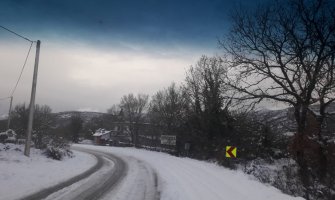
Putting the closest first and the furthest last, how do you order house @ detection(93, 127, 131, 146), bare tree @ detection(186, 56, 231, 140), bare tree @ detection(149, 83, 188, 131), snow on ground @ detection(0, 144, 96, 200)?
snow on ground @ detection(0, 144, 96, 200) < bare tree @ detection(186, 56, 231, 140) < bare tree @ detection(149, 83, 188, 131) < house @ detection(93, 127, 131, 146)

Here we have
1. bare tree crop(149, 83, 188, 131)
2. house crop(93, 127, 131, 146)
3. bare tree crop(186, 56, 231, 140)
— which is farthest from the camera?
house crop(93, 127, 131, 146)

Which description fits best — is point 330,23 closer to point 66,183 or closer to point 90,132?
point 66,183

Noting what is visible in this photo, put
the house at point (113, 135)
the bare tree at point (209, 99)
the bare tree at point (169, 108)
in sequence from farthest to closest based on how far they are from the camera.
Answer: the house at point (113, 135), the bare tree at point (169, 108), the bare tree at point (209, 99)

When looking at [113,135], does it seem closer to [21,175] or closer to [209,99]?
[209,99]

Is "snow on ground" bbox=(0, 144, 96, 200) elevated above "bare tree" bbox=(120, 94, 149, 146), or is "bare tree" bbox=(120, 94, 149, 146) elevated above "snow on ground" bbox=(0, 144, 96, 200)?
"bare tree" bbox=(120, 94, 149, 146)

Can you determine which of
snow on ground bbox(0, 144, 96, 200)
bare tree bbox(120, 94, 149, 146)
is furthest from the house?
snow on ground bbox(0, 144, 96, 200)

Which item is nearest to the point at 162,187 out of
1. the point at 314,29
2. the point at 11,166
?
the point at 11,166

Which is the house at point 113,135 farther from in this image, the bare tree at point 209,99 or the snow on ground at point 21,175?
the snow on ground at point 21,175


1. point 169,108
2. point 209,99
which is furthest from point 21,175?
point 169,108

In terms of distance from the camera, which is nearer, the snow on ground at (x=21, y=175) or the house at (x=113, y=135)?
the snow on ground at (x=21, y=175)

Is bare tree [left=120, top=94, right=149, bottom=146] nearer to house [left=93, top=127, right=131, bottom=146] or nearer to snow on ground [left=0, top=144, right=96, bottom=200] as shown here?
house [left=93, top=127, right=131, bottom=146]

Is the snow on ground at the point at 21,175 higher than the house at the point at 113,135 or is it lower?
lower

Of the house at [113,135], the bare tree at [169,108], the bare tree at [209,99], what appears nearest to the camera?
the bare tree at [209,99]

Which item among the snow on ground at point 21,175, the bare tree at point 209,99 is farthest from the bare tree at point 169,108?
the snow on ground at point 21,175
